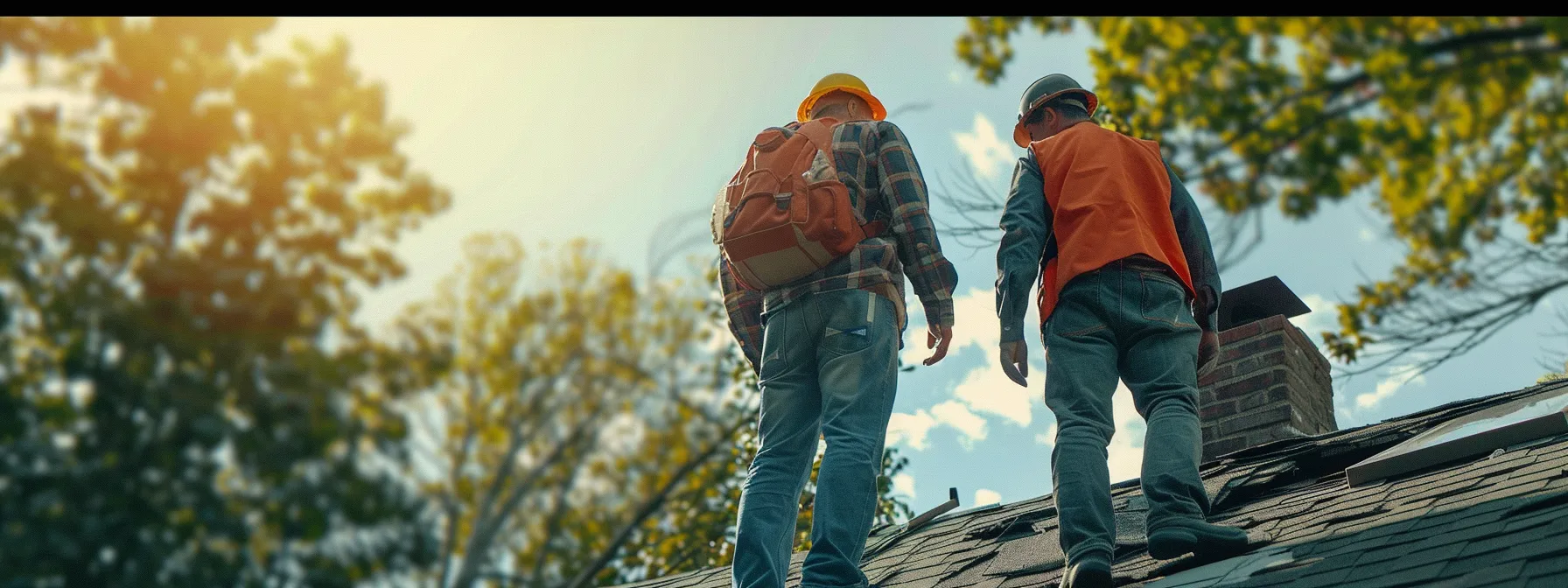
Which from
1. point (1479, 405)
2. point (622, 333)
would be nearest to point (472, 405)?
point (622, 333)

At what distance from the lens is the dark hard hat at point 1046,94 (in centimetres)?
373

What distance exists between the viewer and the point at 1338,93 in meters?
5.59

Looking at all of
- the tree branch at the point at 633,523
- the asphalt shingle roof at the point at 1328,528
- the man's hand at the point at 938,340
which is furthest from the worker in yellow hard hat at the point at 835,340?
the asphalt shingle roof at the point at 1328,528

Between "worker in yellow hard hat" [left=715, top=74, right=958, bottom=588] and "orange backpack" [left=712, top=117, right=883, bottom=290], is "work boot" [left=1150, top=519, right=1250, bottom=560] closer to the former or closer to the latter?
"worker in yellow hard hat" [left=715, top=74, right=958, bottom=588]

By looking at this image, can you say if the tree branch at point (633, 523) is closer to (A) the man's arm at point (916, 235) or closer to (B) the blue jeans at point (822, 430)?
(B) the blue jeans at point (822, 430)

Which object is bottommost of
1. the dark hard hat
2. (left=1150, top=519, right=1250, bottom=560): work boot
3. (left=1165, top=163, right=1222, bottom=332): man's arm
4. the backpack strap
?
(left=1150, top=519, right=1250, bottom=560): work boot

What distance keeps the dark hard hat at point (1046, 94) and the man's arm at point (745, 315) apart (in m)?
1.09

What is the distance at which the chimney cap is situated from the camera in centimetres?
618

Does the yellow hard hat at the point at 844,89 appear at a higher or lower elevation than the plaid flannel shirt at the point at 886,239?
higher

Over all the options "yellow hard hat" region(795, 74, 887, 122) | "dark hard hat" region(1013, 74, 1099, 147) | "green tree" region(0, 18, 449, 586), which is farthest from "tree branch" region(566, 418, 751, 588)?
"dark hard hat" region(1013, 74, 1099, 147)

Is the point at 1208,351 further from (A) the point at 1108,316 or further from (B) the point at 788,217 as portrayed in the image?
(B) the point at 788,217

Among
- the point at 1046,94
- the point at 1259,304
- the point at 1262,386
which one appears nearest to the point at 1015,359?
the point at 1046,94

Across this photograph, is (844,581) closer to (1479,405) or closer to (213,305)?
(213,305)

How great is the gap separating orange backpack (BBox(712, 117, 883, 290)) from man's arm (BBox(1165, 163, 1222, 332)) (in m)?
1.01
